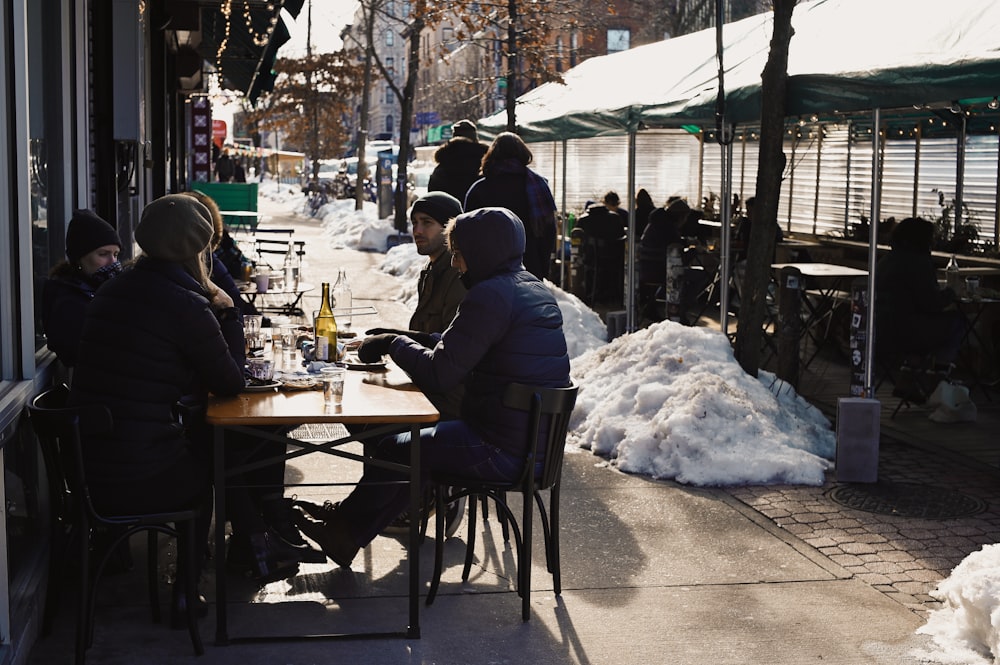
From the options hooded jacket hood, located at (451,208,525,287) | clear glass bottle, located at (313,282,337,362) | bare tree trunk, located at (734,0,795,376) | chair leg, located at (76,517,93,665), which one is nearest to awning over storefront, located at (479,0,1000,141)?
bare tree trunk, located at (734,0,795,376)

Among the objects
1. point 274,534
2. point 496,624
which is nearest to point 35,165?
point 274,534

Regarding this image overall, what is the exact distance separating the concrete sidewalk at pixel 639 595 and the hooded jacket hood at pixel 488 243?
56.6 inches

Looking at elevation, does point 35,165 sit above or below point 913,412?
above

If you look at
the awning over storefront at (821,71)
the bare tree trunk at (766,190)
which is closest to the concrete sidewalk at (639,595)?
the bare tree trunk at (766,190)

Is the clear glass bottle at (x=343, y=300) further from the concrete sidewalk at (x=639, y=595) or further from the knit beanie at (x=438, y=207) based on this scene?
the concrete sidewalk at (x=639, y=595)

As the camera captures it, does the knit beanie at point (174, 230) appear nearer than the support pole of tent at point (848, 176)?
Yes

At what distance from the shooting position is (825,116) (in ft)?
39.7

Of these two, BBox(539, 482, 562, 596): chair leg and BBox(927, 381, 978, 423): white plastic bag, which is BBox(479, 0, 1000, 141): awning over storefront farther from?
BBox(539, 482, 562, 596): chair leg

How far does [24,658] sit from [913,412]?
23.4 feet

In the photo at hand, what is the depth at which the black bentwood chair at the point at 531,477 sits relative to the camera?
197 inches

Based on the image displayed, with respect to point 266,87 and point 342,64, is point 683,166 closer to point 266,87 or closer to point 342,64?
point 266,87

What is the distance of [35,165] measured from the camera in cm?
585

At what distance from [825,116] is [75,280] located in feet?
27.7

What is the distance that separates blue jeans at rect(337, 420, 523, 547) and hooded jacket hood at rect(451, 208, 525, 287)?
26.5 inches
